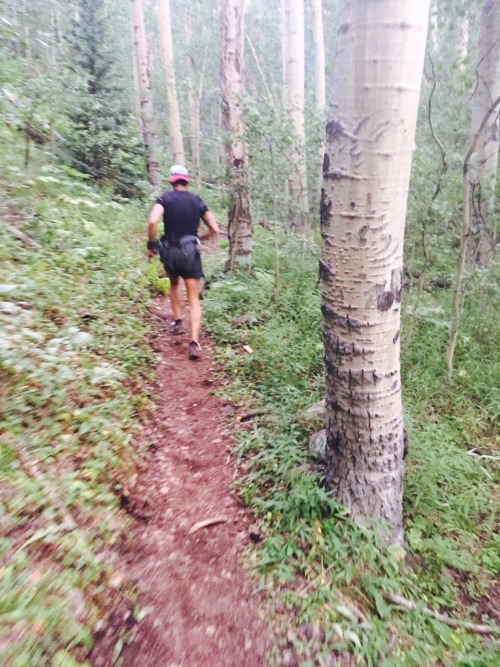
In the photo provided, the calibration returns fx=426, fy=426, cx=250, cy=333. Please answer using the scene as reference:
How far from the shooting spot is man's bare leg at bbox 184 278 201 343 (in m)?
5.10

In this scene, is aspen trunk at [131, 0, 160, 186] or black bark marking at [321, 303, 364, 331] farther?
aspen trunk at [131, 0, 160, 186]

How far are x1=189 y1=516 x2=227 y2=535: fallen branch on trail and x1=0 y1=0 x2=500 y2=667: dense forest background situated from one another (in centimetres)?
26

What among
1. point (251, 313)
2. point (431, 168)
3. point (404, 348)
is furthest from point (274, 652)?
point (431, 168)

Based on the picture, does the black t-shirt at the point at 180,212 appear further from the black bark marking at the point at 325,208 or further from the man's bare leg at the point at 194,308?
the black bark marking at the point at 325,208

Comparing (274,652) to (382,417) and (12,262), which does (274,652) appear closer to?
(382,417)

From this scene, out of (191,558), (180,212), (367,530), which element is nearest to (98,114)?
(180,212)

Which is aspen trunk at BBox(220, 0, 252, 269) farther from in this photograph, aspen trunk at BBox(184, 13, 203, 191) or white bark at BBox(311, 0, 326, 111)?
aspen trunk at BBox(184, 13, 203, 191)

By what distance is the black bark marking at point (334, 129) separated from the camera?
2.27m

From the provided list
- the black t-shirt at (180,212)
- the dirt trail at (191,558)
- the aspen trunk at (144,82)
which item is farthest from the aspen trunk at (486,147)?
the aspen trunk at (144,82)

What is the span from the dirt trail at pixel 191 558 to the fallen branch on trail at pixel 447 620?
771 mm

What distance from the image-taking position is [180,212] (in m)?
5.05

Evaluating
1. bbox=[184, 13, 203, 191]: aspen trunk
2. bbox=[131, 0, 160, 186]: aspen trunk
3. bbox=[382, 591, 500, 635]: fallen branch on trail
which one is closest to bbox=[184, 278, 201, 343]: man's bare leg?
bbox=[382, 591, 500, 635]: fallen branch on trail

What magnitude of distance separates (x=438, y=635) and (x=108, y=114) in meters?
12.2

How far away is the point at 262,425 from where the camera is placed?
12.6ft
